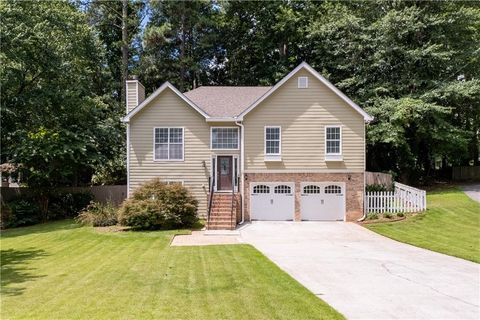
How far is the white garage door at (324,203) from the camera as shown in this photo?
811 inches

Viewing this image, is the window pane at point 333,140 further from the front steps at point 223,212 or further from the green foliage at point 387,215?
the front steps at point 223,212

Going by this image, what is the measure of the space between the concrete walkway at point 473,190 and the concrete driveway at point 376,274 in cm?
1148

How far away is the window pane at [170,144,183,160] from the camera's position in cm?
2144

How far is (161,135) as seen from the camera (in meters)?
21.5

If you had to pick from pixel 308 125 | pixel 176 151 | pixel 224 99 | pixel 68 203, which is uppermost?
pixel 224 99

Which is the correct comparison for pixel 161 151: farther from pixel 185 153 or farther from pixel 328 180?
pixel 328 180

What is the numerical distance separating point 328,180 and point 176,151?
837cm

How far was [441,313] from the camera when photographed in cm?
679

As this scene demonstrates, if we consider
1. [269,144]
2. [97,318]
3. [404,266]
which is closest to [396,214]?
[269,144]

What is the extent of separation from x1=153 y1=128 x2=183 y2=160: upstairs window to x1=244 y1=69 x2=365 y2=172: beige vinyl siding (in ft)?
12.6

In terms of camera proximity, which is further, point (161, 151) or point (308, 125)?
point (161, 151)

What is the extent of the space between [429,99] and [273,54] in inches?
601

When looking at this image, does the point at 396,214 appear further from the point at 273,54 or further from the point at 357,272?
the point at 273,54

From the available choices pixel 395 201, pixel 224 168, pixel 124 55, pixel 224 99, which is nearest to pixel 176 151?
pixel 224 168
